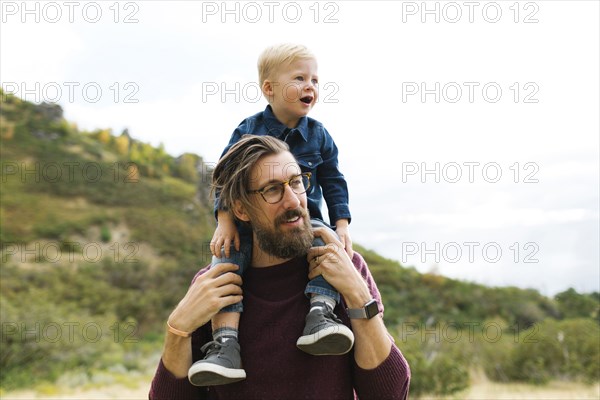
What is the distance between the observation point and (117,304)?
93.0 feet

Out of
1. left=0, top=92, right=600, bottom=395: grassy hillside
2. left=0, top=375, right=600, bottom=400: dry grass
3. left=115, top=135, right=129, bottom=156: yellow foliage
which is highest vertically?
left=115, top=135, right=129, bottom=156: yellow foliage

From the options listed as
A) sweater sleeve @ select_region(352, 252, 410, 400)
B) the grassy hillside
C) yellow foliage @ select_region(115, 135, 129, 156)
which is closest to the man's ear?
sweater sleeve @ select_region(352, 252, 410, 400)

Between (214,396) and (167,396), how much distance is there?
0.69 ft

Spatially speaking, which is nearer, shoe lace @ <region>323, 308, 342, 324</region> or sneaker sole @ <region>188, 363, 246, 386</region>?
sneaker sole @ <region>188, 363, 246, 386</region>

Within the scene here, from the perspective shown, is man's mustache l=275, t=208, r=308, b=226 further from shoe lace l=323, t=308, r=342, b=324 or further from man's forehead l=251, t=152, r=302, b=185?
shoe lace l=323, t=308, r=342, b=324

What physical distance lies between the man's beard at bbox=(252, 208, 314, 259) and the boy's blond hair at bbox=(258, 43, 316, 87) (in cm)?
108

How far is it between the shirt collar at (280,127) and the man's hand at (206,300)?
0.90m

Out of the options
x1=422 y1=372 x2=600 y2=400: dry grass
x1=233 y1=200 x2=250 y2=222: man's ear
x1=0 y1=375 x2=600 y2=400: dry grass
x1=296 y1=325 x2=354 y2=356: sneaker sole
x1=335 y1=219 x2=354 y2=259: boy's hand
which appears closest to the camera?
x1=296 y1=325 x2=354 y2=356: sneaker sole

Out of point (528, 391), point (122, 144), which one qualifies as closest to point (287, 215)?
point (528, 391)

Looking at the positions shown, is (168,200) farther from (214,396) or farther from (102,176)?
(214,396)

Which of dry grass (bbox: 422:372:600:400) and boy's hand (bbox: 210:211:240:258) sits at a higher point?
boy's hand (bbox: 210:211:240:258)

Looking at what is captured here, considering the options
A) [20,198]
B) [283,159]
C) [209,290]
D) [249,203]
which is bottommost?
[209,290]

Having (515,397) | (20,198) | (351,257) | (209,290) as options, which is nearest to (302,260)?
(351,257)

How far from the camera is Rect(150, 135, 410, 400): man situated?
8.40ft
